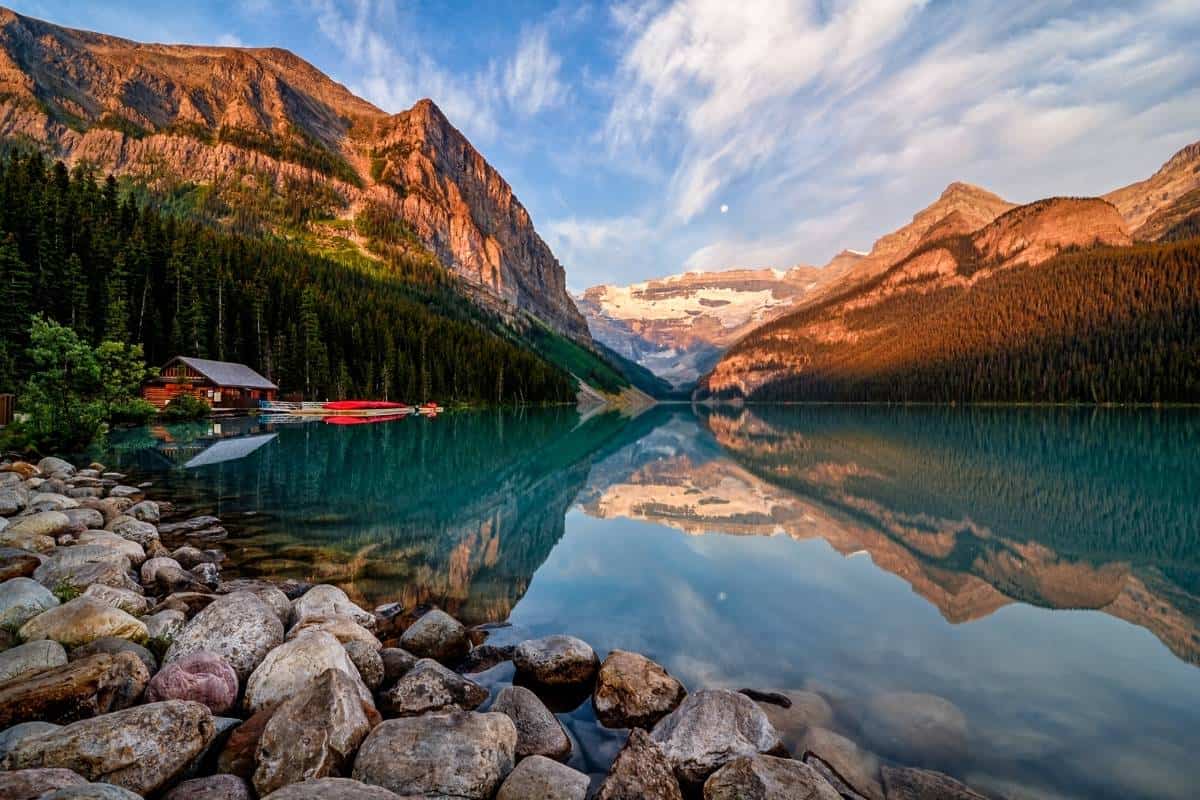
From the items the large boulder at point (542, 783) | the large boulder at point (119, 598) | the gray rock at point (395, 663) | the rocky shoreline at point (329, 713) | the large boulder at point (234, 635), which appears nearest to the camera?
the rocky shoreline at point (329, 713)

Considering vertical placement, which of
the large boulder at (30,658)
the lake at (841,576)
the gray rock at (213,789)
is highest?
the large boulder at (30,658)

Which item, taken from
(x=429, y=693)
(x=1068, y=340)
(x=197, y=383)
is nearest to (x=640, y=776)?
(x=429, y=693)

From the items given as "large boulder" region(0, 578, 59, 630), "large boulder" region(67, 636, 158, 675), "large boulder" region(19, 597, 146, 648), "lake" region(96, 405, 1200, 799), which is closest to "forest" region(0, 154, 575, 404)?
"lake" region(96, 405, 1200, 799)

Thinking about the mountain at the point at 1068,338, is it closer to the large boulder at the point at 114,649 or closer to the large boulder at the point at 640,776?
the large boulder at the point at 640,776

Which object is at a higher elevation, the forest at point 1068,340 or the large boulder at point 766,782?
the forest at point 1068,340

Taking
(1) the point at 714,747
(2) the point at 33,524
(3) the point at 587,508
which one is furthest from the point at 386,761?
(3) the point at 587,508

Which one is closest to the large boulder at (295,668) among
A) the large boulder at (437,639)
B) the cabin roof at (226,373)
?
the large boulder at (437,639)

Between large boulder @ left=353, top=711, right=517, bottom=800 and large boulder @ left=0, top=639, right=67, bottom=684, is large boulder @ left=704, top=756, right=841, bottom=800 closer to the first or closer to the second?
large boulder @ left=353, top=711, right=517, bottom=800

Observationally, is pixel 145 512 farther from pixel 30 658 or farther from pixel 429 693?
pixel 429 693
